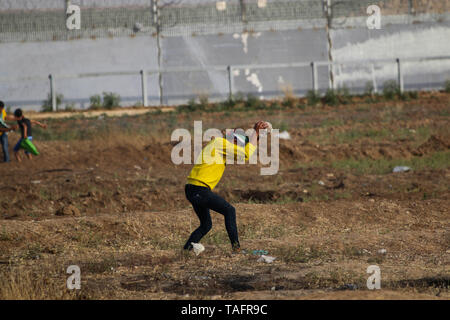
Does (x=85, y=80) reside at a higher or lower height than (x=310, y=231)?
higher

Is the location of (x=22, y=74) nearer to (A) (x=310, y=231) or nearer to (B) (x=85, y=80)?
(B) (x=85, y=80)

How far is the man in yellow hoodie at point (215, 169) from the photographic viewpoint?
849 cm

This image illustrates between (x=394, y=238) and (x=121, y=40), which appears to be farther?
(x=121, y=40)

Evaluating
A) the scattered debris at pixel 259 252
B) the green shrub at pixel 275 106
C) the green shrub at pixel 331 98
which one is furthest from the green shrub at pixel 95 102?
the scattered debris at pixel 259 252

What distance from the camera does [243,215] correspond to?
11586mm

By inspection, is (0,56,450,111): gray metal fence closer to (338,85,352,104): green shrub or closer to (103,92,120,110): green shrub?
(338,85,352,104): green shrub

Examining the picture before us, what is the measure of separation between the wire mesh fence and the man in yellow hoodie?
65.4 ft

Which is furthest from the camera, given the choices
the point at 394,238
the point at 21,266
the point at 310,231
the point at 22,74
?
the point at 22,74

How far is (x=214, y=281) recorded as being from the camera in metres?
7.94

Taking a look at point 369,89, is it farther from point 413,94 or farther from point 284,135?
point 284,135

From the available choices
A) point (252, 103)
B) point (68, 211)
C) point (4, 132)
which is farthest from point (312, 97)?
point (68, 211)

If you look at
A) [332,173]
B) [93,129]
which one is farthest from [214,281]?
[93,129]

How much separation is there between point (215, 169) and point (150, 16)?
20.2 m

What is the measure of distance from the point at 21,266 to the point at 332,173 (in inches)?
334
